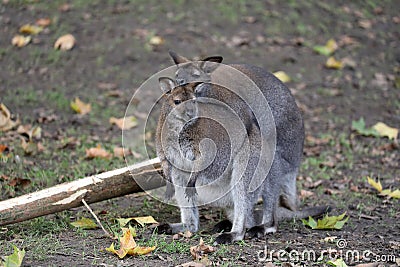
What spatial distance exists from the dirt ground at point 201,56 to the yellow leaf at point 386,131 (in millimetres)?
150

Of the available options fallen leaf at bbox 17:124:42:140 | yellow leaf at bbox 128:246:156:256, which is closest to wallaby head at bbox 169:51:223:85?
yellow leaf at bbox 128:246:156:256

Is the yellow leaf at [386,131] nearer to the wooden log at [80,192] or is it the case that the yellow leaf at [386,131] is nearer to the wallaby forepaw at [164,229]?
the wooden log at [80,192]

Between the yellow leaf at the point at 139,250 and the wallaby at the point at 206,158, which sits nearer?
the yellow leaf at the point at 139,250

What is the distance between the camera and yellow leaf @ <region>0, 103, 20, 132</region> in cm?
642

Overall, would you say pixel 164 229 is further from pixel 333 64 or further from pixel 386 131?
pixel 333 64

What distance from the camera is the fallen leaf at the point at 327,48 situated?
367 inches

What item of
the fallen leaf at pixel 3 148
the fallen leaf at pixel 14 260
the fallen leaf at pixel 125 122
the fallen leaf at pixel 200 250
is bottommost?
the fallen leaf at pixel 125 122

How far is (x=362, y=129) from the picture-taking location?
290 inches

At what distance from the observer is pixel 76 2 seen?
31.7 ft

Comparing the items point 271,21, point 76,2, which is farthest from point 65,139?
point 271,21

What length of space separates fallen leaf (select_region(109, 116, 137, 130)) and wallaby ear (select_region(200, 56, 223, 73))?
269 centimetres

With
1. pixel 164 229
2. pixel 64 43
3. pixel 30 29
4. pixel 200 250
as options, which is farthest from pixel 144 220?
pixel 30 29

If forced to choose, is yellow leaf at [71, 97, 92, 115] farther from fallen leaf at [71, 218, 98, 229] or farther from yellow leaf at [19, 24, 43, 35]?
fallen leaf at [71, 218, 98, 229]

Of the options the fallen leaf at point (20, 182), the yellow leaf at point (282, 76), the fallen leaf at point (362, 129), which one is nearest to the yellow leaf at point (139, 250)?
the fallen leaf at point (20, 182)
